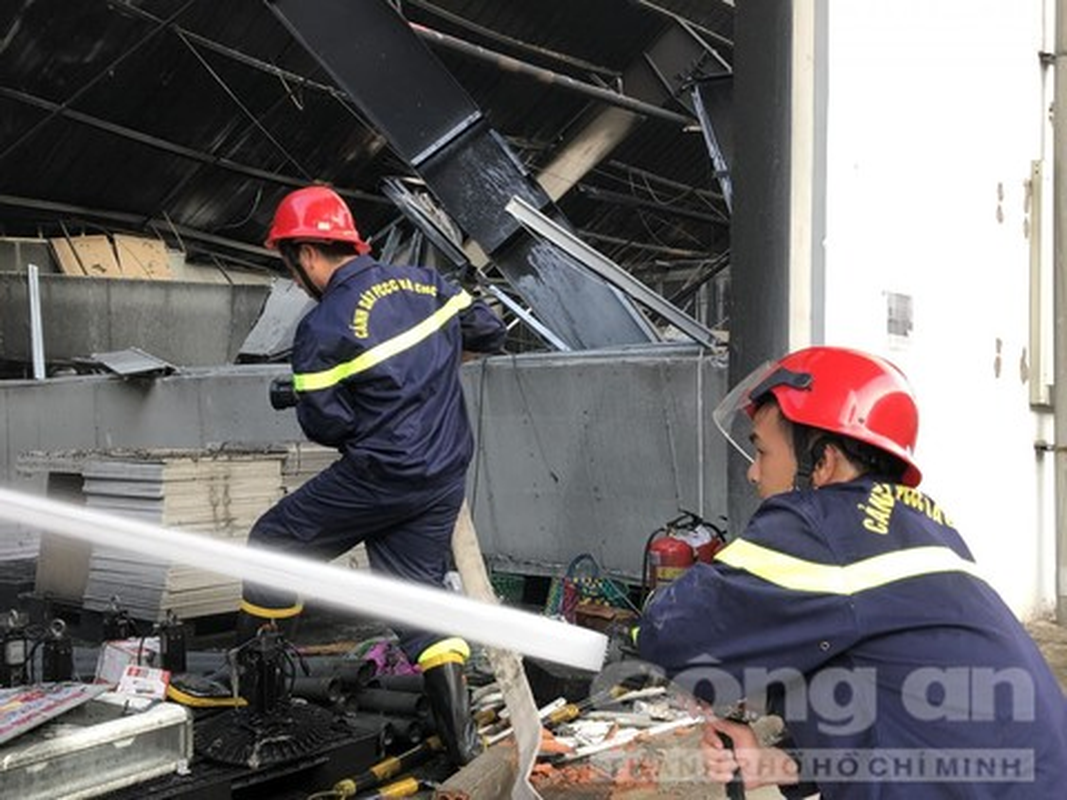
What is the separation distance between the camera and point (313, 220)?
4.08 metres

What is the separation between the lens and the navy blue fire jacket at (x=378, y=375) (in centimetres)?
383

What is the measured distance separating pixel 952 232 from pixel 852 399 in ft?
13.0

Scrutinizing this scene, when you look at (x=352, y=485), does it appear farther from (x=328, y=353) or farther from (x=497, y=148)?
(x=497, y=148)

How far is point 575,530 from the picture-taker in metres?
6.12

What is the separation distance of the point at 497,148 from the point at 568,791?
4718mm

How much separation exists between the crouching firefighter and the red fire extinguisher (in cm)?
127

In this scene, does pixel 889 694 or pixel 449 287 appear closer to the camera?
pixel 889 694

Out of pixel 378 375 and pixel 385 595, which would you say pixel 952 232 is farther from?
pixel 385 595

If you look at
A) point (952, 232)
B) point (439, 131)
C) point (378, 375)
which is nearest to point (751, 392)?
point (378, 375)

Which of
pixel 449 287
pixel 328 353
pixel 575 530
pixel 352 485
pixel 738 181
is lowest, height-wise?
pixel 575 530

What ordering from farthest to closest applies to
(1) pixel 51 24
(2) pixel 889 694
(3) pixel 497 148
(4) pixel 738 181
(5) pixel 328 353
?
(1) pixel 51 24 → (3) pixel 497 148 → (4) pixel 738 181 → (5) pixel 328 353 → (2) pixel 889 694

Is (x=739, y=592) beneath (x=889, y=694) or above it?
above

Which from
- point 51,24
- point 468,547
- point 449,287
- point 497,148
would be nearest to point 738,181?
point 449,287

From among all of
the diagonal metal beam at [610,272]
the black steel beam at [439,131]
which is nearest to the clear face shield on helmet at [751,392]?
the diagonal metal beam at [610,272]
